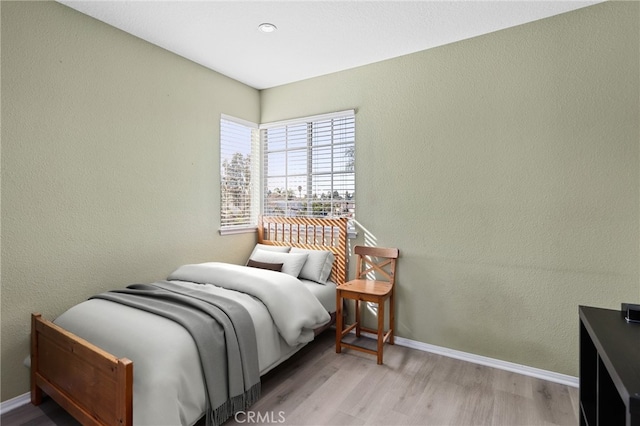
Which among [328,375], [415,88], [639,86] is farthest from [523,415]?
[415,88]

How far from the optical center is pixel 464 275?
114 inches

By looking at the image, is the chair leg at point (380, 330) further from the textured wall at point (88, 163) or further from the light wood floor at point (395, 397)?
the textured wall at point (88, 163)

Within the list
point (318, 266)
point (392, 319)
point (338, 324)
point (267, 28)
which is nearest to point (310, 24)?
point (267, 28)

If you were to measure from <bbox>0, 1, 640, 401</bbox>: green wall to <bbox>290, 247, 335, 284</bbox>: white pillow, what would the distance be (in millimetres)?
430

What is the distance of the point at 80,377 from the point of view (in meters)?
1.82

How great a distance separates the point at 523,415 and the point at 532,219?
1.37 metres

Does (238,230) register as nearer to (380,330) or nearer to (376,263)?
(376,263)

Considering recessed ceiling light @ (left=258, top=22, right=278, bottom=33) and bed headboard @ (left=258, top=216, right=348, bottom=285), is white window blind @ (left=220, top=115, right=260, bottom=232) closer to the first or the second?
bed headboard @ (left=258, top=216, right=348, bottom=285)

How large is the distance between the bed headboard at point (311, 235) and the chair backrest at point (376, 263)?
19 centimetres

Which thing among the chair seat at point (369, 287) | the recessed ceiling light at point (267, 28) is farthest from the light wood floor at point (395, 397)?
the recessed ceiling light at point (267, 28)

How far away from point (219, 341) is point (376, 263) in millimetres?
1779

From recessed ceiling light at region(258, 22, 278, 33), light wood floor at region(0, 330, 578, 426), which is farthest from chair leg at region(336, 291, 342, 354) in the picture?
recessed ceiling light at region(258, 22, 278, 33)

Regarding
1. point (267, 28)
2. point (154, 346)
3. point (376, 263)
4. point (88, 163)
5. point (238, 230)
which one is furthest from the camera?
point (238, 230)

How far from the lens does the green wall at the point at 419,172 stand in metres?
2.29
